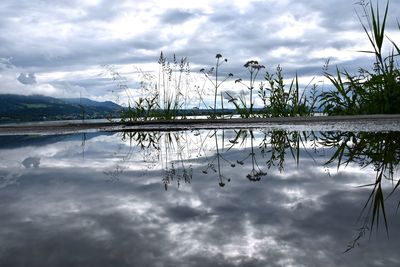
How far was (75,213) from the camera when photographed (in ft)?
3.95

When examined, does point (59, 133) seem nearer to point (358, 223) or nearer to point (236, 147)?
point (236, 147)

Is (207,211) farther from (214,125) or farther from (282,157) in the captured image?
(214,125)

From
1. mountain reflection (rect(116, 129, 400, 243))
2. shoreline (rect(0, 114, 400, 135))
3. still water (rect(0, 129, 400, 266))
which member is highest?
shoreline (rect(0, 114, 400, 135))

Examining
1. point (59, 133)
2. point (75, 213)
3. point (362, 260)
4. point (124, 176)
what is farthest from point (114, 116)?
point (362, 260)

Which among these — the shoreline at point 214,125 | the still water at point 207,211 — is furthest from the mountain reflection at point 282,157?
the shoreline at point 214,125

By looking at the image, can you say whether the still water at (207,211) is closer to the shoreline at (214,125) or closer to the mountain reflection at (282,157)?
the mountain reflection at (282,157)

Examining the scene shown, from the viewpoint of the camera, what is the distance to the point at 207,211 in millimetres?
1137

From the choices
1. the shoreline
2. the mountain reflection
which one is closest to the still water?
the mountain reflection

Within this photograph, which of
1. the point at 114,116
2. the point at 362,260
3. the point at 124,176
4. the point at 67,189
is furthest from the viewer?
the point at 114,116

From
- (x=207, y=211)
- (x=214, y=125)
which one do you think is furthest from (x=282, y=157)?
(x=214, y=125)

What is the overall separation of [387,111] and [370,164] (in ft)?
12.6

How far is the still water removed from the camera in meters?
0.80

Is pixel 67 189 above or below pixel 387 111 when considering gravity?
below

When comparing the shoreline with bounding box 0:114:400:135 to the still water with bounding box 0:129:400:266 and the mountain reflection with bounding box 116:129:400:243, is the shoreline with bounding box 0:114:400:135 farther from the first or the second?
the still water with bounding box 0:129:400:266
